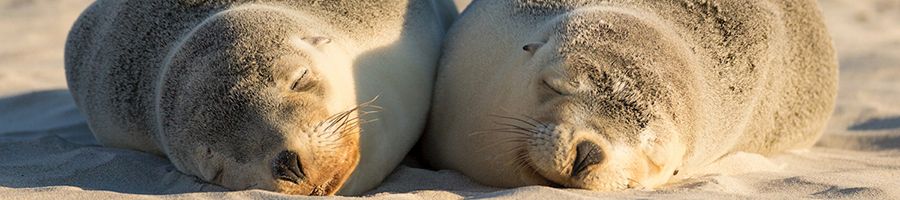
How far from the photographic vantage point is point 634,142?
4.48 metres

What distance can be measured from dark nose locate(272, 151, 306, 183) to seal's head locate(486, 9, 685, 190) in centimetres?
81

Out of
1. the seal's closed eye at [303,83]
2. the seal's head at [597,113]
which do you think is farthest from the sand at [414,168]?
the seal's closed eye at [303,83]

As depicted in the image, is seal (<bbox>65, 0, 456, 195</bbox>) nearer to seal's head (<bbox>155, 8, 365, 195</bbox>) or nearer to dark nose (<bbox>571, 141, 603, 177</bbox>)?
seal's head (<bbox>155, 8, 365, 195</bbox>)

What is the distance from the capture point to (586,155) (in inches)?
175

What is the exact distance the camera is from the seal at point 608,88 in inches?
178

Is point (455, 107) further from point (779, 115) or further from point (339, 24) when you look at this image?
point (779, 115)

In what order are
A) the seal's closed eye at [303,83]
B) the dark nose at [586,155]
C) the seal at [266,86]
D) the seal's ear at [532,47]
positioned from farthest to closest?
1. the seal's ear at [532,47]
2. the seal's closed eye at [303,83]
3. the seal at [266,86]
4. the dark nose at [586,155]

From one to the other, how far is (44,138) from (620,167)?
3.20m

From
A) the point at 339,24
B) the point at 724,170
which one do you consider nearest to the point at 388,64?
the point at 339,24

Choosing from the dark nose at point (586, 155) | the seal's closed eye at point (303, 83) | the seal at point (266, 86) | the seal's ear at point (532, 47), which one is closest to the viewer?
the dark nose at point (586, 155)

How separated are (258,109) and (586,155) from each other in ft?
3.65

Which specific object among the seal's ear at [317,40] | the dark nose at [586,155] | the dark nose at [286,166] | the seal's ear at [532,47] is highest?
the seal's ear at [532,47]

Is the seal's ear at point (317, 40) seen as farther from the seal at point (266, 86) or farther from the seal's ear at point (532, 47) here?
the seal's ear at point (532, 47)

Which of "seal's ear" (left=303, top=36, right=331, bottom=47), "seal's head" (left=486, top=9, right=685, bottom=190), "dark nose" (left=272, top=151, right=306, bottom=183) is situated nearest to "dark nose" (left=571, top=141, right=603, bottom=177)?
"seal's head" (left=486, top=9, right=685, bottom=190)
